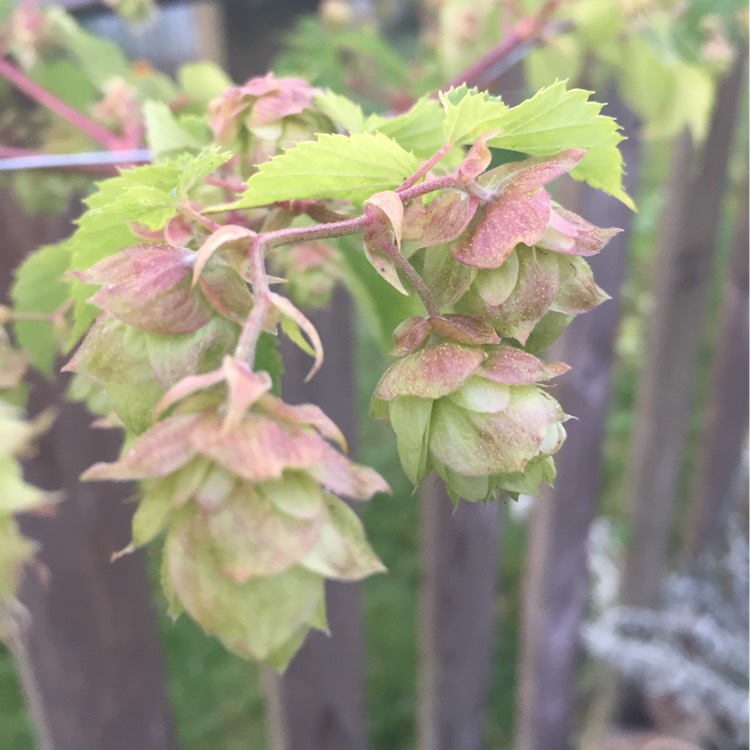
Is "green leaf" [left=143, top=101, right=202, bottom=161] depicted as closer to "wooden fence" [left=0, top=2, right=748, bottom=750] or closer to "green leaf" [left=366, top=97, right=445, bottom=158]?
"green leaf" [left=366, top=97, right=445, bottom=158]

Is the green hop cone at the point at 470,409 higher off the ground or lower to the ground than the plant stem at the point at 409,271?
lower

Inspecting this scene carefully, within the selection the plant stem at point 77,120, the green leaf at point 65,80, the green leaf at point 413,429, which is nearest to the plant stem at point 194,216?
the green leaf at point 413,429

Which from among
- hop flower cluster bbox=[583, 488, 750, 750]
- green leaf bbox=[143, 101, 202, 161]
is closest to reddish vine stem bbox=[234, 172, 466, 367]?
green leaf bbox=[143, 101, 202, 161]

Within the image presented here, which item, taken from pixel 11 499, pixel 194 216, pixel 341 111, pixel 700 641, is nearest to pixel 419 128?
pixel 341 111

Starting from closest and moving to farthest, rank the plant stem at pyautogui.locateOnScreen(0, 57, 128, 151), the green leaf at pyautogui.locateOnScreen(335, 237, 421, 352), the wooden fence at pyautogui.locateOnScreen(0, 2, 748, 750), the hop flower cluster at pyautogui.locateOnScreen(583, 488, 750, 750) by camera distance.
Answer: the green leaf at pyautogui.locateOnScreen(335, 237, 421, 352)
the plant stem at pyautogui.locateOnScreen(0, 57, 128, 151)
the wooden fence at pyautogui.locateOnScreen(0, 2, 748, 750)
the hop flower cluster at pyautogui.locateOnScreen(583, 488, 750, 750)

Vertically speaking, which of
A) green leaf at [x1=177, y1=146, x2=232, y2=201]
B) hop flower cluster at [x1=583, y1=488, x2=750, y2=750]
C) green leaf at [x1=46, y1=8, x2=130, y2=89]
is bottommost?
hop flower cluster at [x1=583, y1=488, x2=750, y2=750]

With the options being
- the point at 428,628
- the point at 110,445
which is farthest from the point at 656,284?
the point at 110,445

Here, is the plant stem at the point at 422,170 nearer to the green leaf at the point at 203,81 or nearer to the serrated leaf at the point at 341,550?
the serrated leaf at the point at 341,550
